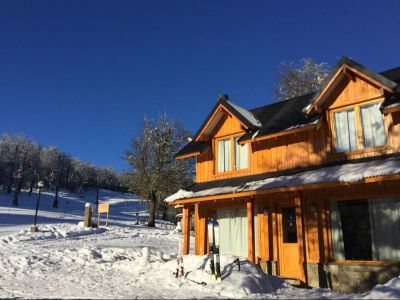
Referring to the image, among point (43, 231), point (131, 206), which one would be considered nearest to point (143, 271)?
point (43, 231)

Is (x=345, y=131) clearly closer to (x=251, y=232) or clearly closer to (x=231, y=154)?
(x=251, y=232)

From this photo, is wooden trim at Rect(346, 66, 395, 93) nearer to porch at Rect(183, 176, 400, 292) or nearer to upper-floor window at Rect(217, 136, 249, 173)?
porch at Rect(183, 176, 400, 292)

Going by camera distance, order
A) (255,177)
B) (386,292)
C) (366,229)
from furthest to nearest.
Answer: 1. (255,177)
2. (366,229)
3. (386,292)

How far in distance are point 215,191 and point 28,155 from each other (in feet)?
225

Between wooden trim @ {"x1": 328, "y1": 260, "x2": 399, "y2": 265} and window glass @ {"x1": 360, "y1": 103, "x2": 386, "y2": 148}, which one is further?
window glass @ {"x1": 360, "y1": 103, "x2": 386, "y2": 148}

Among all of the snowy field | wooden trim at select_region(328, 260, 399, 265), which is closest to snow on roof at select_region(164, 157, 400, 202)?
wooden trim at select_region(328, 260, 399, 265)

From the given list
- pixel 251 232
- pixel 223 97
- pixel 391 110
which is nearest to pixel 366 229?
pixel 391 110

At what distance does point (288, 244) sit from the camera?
13688 mm

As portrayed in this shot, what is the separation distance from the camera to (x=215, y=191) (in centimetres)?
1435

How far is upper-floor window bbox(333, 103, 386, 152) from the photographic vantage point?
1244 centimetres

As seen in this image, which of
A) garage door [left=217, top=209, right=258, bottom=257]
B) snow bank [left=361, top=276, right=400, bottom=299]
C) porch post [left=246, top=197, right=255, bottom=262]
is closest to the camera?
snow bank [left=361, top=276, right=400, bottom=299]

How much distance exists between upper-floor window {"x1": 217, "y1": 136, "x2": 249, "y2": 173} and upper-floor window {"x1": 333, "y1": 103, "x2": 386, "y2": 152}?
12.9 feet

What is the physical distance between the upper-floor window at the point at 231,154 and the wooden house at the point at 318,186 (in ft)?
0.15

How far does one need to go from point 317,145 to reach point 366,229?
3.35 meters
